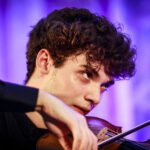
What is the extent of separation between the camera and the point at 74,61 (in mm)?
1403

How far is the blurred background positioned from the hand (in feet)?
3.09

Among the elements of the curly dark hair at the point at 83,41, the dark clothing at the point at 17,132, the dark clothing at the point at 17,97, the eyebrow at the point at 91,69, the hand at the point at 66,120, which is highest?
the curly dark hair at the point at 83,41

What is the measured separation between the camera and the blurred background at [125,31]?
187cm

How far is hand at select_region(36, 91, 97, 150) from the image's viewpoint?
91cm

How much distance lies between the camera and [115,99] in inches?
79.4

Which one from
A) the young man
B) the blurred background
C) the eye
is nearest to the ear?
the young man

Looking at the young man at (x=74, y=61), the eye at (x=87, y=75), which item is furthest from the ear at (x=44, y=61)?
the eye at (x=87, y=75)

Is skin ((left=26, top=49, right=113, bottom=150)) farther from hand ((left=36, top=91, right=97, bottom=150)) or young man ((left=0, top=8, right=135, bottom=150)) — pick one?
hand ((left=36, top=91, right=97, bottom=150))

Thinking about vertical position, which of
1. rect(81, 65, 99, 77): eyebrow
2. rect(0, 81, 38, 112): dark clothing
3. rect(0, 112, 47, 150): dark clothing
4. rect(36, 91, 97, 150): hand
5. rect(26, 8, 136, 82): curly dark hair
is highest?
rect(26, 8, 136, 82): curly dark hair

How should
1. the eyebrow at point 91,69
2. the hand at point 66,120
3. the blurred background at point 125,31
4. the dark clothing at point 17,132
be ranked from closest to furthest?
1. the hand at point 66,120
2. the dark clothing at point 17,132
3. the eyebrow at point 91,69
4. the blurred background at point 125,31

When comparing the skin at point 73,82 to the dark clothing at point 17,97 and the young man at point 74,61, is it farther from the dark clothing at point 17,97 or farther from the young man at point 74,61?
the dark clothing at point 17,97

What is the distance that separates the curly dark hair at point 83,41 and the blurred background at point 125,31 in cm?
30

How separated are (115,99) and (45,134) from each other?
83 cm

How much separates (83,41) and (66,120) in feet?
A: 1.82
